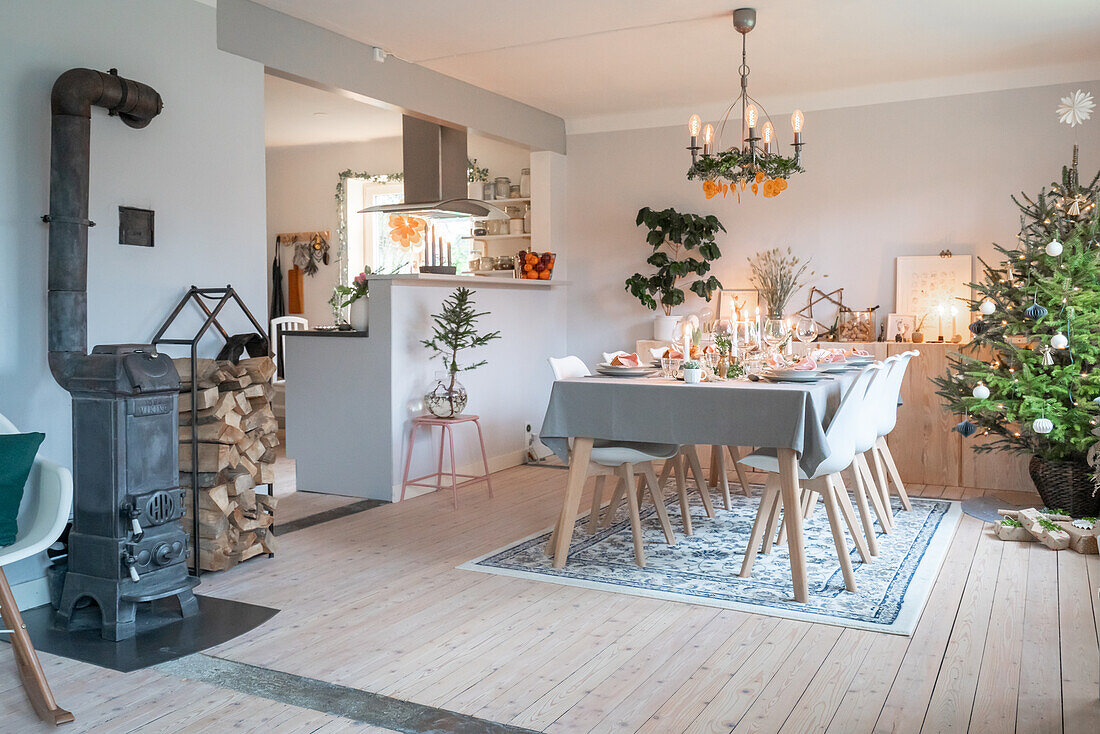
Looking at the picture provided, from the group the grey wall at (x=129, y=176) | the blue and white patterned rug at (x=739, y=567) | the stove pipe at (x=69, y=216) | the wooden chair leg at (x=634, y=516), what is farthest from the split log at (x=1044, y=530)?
the stove pipe at (x=69, y=216)

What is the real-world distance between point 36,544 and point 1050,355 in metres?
4.49

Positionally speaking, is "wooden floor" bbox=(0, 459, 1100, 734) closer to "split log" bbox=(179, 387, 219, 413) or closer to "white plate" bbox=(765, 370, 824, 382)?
"split log" bbox=(179, 387, 219, 413)

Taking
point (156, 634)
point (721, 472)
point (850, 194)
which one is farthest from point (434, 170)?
point (156, 634)

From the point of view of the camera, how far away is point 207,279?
4086 mm

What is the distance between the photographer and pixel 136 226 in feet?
12.3

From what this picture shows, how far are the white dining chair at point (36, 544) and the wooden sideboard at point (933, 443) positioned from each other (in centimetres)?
405

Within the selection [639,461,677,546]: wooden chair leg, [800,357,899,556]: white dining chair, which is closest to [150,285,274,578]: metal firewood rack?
[639,461,677,546]: wooden chair leg

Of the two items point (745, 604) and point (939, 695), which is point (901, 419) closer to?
point (745, 604)

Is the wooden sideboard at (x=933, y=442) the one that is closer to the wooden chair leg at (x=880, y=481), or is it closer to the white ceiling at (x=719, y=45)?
the wooden chair leg at (x=880, y=481)

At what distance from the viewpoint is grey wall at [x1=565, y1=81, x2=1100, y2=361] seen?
5820 mm

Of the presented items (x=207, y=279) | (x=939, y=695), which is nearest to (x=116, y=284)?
(x=207, y=279)

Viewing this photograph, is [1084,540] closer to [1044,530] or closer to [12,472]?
[1044,530]

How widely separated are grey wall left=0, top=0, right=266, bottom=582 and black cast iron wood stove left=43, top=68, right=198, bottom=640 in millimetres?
163

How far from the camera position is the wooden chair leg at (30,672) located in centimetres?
243
